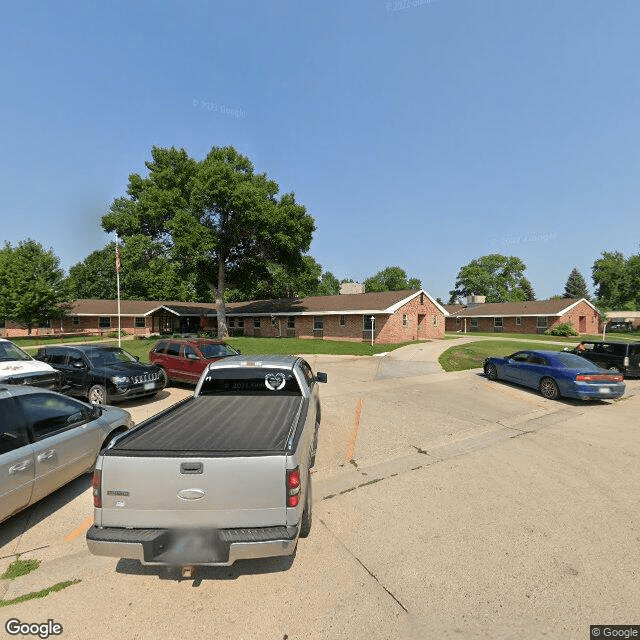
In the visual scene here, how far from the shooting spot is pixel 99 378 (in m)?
9.14

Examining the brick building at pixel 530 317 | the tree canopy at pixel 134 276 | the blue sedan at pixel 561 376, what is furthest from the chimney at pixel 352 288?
the blue sedan at pixel 561 376

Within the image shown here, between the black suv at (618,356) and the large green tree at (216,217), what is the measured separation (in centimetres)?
2268

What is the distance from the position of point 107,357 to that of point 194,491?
9.35 m

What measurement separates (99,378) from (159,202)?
82.8 feet

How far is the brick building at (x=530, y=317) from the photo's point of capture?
38.4 m

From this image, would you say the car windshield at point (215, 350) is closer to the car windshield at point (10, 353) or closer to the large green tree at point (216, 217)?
the car windshield at point (10, 353)

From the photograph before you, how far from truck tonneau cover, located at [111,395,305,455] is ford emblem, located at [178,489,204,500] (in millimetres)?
291

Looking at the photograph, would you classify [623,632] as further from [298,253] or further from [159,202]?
[159,202]

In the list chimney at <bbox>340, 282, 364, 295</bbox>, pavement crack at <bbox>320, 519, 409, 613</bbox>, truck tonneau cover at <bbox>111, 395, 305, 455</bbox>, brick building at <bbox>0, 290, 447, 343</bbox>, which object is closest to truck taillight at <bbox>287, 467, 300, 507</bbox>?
truck tonneau cover at <bbox>111, 395, 305, 455</bbox>

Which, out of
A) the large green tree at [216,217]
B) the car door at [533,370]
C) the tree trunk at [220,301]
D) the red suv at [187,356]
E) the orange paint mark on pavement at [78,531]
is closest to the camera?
the orange paint mark on pavement at [78,531]

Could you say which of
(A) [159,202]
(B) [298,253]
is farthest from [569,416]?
(A) [159,202]

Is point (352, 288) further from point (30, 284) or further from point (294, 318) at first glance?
point (30, 284)

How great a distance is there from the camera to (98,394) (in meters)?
9.16

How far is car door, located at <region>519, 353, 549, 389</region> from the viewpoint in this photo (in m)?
11.2
